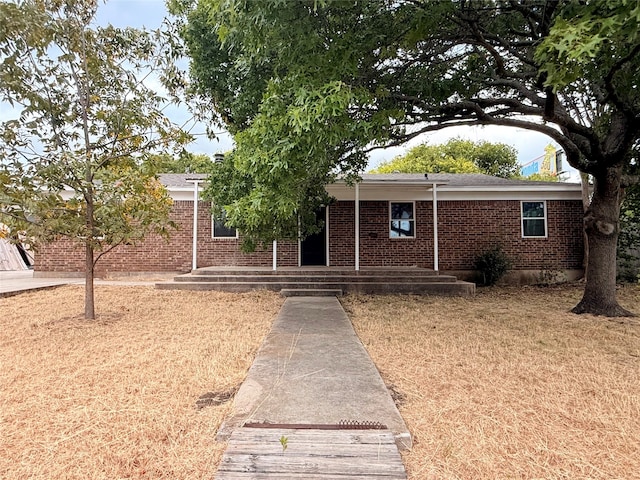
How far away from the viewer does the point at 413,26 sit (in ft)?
15.8

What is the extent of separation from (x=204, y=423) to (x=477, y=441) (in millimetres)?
1764

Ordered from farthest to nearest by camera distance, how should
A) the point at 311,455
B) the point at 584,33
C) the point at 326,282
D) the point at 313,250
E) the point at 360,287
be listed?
the point at 313,250 → the point at 326,282 → the point at 360,287 → the point at 584,33 → the point at 311,455

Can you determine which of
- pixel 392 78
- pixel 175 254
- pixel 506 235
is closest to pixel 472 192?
pixel 506 235

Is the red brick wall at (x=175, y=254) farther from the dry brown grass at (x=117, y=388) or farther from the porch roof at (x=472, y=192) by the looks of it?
the dry brown grass at (x=117, y=388)

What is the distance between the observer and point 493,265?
11.3 m

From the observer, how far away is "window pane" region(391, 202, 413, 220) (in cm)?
1200

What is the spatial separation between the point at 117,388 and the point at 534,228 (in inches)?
481

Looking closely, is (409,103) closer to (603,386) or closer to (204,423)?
(603,386)

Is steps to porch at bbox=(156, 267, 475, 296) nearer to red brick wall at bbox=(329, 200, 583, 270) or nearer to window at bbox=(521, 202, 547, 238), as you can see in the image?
red brick wall at bbox=(329, 200, 583, 270)

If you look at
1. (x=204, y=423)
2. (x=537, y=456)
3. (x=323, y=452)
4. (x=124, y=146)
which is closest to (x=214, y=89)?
(x=124, y=146)

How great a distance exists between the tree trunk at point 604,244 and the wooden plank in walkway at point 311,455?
6588mm

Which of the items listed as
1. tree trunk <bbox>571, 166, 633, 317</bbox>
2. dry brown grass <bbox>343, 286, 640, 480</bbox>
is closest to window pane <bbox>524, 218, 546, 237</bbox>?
tree trunk <bbox>571, 166, 633, 317</bbox>

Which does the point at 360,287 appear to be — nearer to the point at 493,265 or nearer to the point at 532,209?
the point at 493,265

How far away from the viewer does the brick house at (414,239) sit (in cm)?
1179
